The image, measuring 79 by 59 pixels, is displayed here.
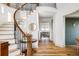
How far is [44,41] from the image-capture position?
2705 millimetres

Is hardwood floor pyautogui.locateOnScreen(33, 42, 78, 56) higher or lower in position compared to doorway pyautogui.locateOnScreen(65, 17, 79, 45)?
lower

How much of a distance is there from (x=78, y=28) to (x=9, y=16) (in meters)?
1.33

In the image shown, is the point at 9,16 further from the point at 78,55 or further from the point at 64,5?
the point at 78,55

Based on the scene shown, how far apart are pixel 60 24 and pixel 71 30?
0.80 feet

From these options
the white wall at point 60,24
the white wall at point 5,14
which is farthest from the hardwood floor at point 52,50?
the white wall at point 5,14

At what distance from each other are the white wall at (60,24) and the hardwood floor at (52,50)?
0.33 ft

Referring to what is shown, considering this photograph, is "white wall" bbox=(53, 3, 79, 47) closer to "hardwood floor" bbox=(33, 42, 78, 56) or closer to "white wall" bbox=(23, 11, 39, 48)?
"hardwood floor" bbox=(33, 42, 78, 56)

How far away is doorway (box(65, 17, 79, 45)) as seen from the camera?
262cm

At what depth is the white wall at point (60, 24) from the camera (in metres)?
2.65

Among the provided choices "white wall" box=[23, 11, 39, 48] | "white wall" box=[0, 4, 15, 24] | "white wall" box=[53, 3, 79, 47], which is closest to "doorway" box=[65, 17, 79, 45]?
"white wall" box=[53, 3, 79, 47]

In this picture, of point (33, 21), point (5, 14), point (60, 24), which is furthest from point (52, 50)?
point (5, 14)

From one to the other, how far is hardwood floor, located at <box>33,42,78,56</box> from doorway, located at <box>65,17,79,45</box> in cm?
14

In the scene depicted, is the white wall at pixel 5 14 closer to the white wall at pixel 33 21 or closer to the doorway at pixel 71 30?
the white wall at pixel 33 21

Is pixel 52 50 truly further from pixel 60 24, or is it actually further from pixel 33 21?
pixel 33 21
